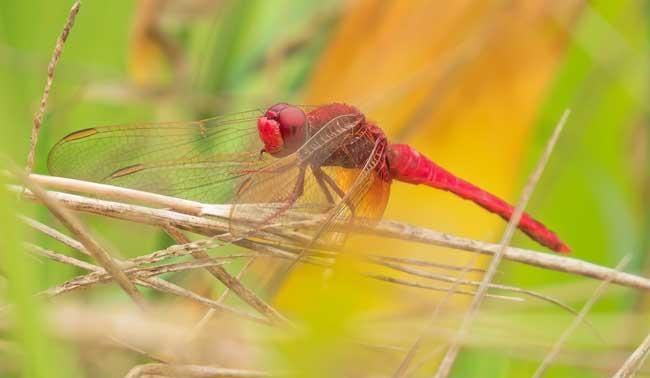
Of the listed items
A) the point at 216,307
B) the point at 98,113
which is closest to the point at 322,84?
the point at 98,113

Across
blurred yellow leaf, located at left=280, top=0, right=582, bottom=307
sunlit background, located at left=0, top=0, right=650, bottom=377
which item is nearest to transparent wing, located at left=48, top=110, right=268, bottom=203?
sunlit background, located at left=0, top=0, right=650, bottom=377

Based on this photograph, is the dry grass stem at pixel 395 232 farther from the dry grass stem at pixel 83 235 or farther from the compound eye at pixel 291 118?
the compound eye at pixel 291 118

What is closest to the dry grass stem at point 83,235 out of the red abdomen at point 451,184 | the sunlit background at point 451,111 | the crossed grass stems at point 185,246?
the crossed grass stems at point 185,246

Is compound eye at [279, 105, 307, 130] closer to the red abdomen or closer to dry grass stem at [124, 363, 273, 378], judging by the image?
the red abdomen

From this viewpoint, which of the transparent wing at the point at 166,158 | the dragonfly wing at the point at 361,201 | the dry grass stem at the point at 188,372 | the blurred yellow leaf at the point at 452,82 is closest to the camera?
the dry grass stem at the point at 188,372

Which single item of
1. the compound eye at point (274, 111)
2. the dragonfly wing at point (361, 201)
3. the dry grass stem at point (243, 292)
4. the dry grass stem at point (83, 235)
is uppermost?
the compound eye at point (274, 111)

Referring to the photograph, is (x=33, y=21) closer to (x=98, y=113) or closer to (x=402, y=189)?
(x=98, y=113)

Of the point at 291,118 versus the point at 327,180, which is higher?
the point at 291,118

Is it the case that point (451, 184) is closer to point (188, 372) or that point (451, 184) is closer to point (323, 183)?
point (323, 183)

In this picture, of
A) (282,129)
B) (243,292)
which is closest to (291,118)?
Answer: (282,129)
